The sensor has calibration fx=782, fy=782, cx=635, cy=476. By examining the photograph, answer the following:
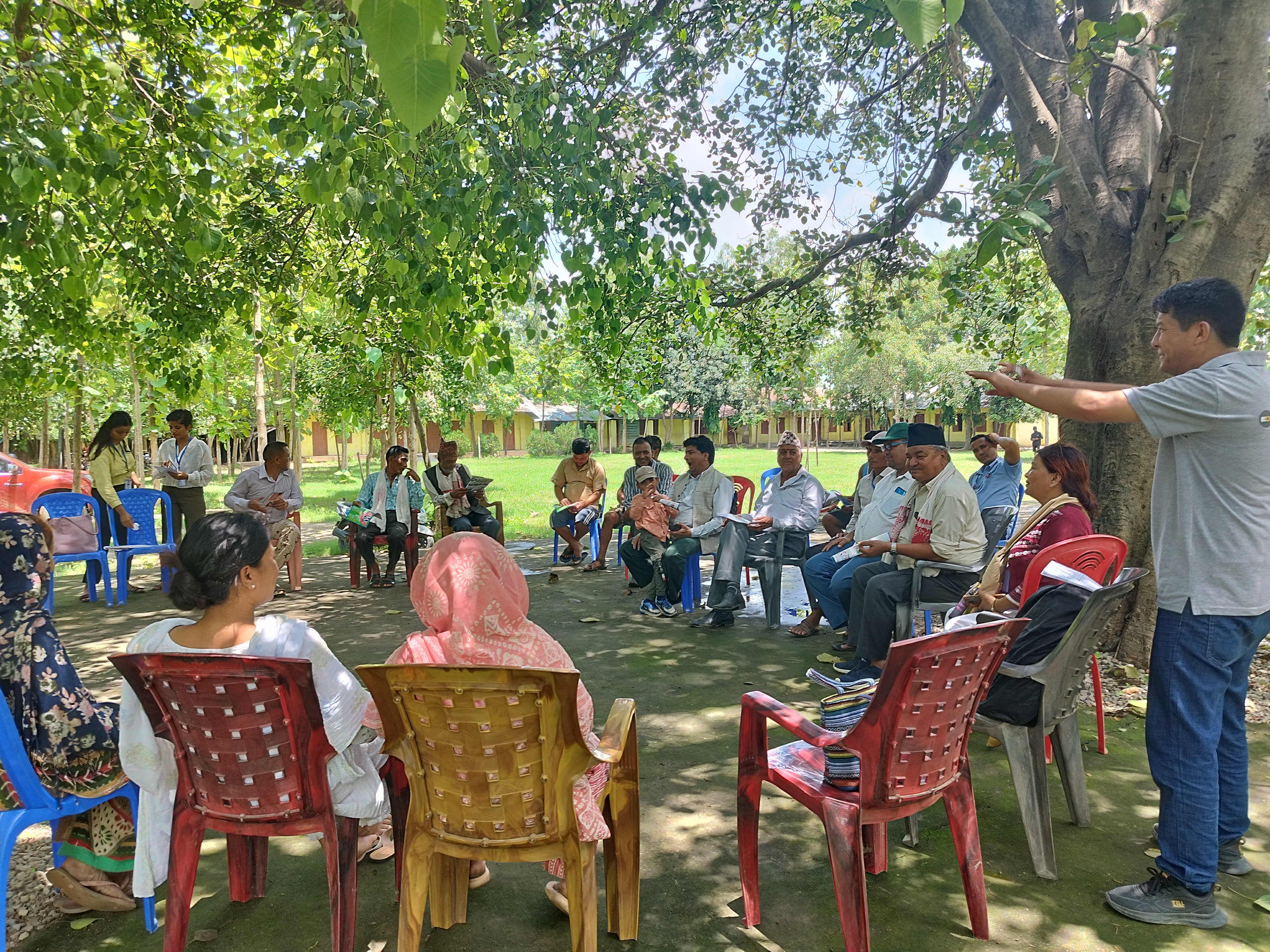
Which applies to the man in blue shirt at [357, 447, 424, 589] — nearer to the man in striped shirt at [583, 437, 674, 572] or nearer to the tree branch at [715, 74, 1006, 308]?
the man in striped shirt at [583, 437, 674, 572]

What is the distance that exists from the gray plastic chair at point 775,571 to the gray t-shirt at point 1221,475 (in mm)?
3739

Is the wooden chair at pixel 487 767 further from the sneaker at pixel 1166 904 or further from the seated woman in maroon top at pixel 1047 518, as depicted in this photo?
the seated woman in maroon top at pixel 1047 518

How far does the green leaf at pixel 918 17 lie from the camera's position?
1.29 m

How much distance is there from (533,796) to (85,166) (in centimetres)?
454

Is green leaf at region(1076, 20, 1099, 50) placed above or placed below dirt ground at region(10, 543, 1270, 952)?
above

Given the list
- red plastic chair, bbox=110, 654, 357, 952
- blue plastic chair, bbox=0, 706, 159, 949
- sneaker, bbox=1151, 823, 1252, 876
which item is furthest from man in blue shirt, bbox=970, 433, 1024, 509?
blue plastic chair, bbox=0, 706, 159, 949

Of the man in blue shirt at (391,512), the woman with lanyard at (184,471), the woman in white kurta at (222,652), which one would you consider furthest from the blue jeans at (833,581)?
the woman with lanyard at (184,471)

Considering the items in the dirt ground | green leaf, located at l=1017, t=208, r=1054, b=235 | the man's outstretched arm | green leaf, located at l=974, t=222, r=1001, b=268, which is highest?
green leaf, located at l=1017, t=208, r=1054, b=235

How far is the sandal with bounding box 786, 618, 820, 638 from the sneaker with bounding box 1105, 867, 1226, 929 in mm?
3515

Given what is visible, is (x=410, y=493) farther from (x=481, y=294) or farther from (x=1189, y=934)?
(x=1189, y=934)

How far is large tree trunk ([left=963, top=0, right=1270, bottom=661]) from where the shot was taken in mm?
4344

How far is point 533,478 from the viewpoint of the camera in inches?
1021

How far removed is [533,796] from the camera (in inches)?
81.7

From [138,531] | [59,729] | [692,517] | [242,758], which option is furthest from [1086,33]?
[138,531]
